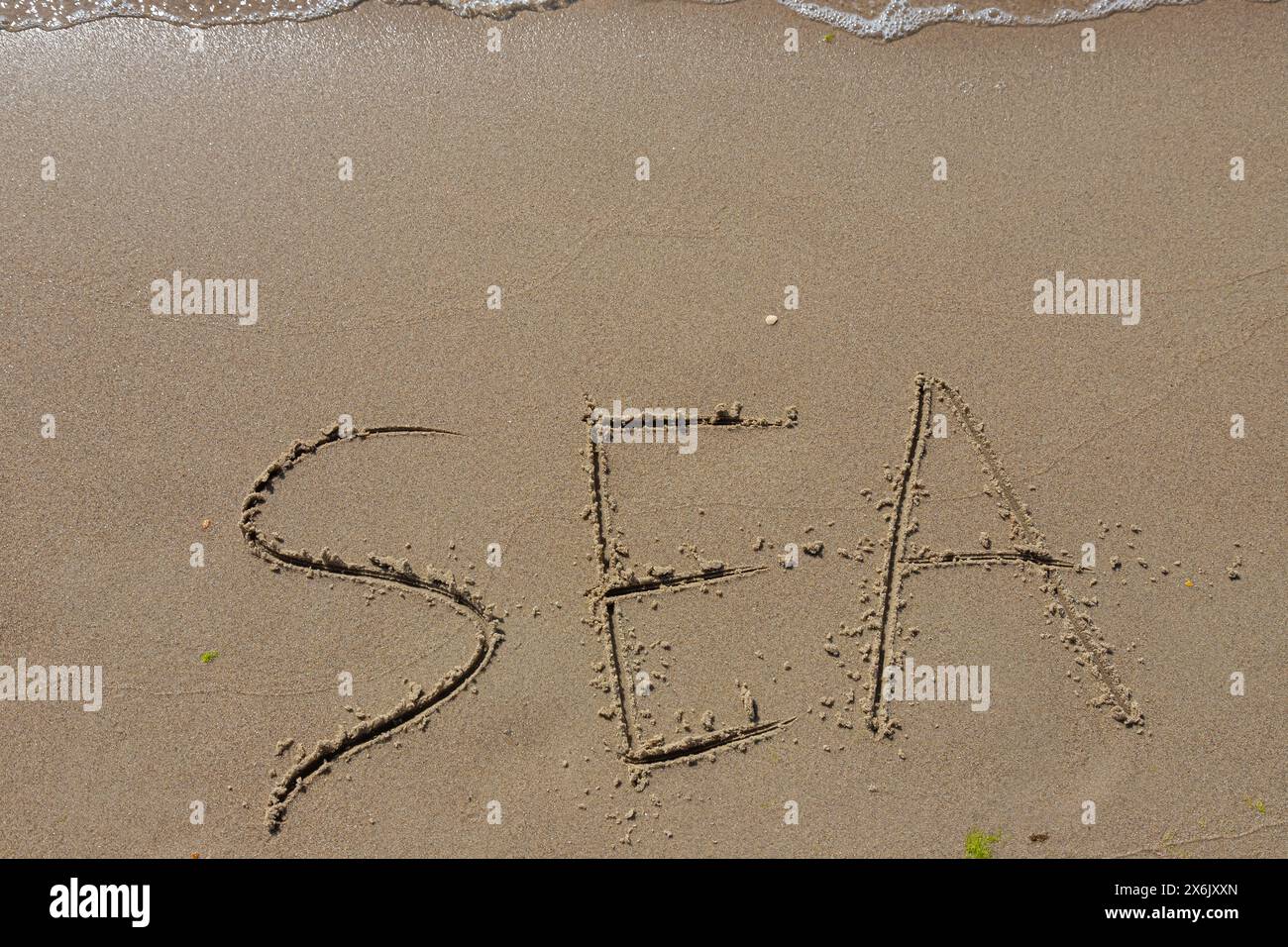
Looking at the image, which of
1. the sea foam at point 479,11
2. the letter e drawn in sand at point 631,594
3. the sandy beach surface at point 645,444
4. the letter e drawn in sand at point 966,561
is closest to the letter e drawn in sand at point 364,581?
the sandy beach surface at point 645,444

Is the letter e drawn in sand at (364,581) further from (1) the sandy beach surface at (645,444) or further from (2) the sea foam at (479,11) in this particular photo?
(2) the sea foam at (479,11)

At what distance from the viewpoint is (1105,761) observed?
4.61 m

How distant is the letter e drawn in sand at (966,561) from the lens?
15.2 feet

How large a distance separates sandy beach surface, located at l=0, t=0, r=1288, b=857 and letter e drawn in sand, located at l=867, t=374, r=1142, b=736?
2cm

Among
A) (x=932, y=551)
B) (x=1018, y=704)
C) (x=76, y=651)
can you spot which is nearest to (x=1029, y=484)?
(x=932, y=551)

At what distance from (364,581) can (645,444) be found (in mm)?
1819

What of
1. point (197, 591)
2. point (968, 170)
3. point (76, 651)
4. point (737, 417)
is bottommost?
point (76, 651)

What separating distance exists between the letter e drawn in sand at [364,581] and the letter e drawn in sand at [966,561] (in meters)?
2.22

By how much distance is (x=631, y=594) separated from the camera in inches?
185

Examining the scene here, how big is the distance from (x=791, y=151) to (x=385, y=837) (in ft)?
15.3

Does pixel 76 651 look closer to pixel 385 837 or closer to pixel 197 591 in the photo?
pixel 197 591

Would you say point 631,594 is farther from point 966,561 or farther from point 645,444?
point 966,561

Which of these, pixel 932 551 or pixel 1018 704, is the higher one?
pixel 932 551

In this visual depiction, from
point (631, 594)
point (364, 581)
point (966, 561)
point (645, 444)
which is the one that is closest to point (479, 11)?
point (645, 444)
